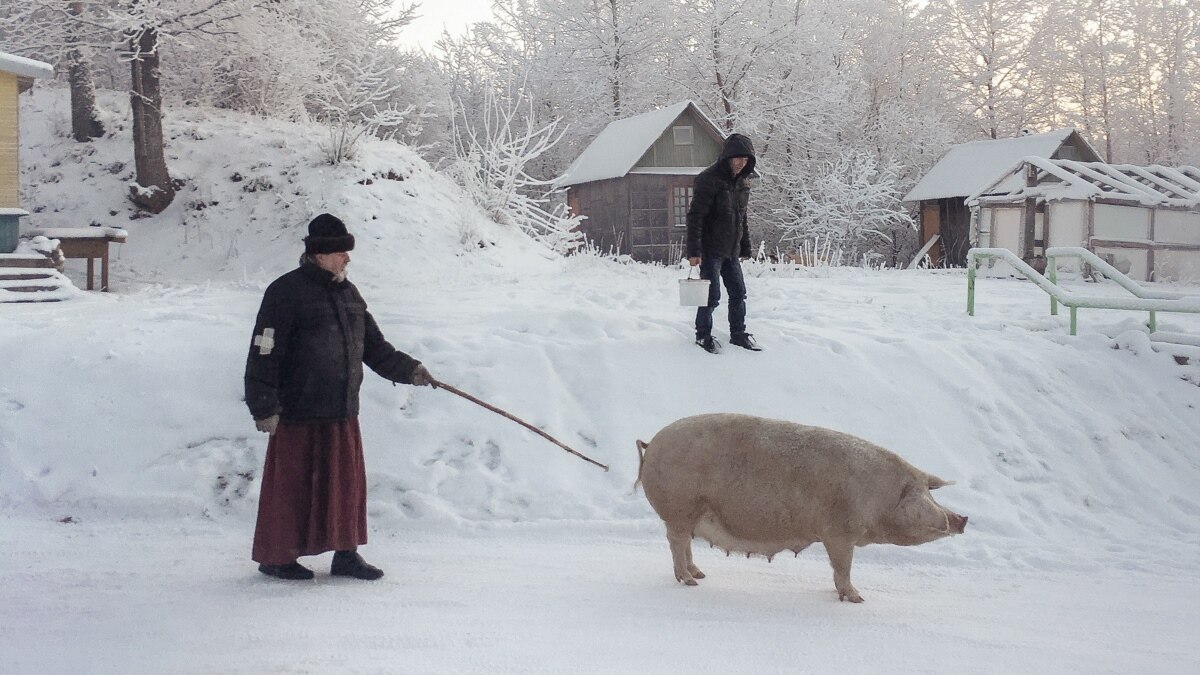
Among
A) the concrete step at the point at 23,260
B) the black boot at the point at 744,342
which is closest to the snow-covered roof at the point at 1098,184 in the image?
the black boot at the point at 744,342

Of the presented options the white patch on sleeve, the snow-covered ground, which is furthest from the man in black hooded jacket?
the white patch on sleeve

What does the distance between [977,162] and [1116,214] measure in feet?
24.4

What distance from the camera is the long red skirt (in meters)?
4.77

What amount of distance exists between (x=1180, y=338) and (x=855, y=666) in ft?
23.2

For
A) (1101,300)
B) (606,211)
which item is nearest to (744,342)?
(1101,300)

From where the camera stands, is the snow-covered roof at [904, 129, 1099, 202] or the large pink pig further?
the snow-covered roof at [904, 129, 1099, 202]

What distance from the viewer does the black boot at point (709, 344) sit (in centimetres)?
845

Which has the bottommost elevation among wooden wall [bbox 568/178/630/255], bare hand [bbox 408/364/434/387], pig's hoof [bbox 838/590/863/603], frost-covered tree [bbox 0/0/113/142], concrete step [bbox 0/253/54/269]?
pig's hoof [bbox 838/590/863/603]

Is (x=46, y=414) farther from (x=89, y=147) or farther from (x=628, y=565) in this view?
(x=89, y=147)

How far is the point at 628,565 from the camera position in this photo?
5328mm

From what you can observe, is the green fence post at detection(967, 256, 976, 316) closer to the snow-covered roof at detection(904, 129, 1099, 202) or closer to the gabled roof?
the gabled roof

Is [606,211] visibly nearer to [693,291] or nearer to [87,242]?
[87,242]

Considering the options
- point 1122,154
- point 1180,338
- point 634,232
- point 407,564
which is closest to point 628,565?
point 407,564

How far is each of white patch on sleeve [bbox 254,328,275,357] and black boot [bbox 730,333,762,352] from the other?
4.71m
